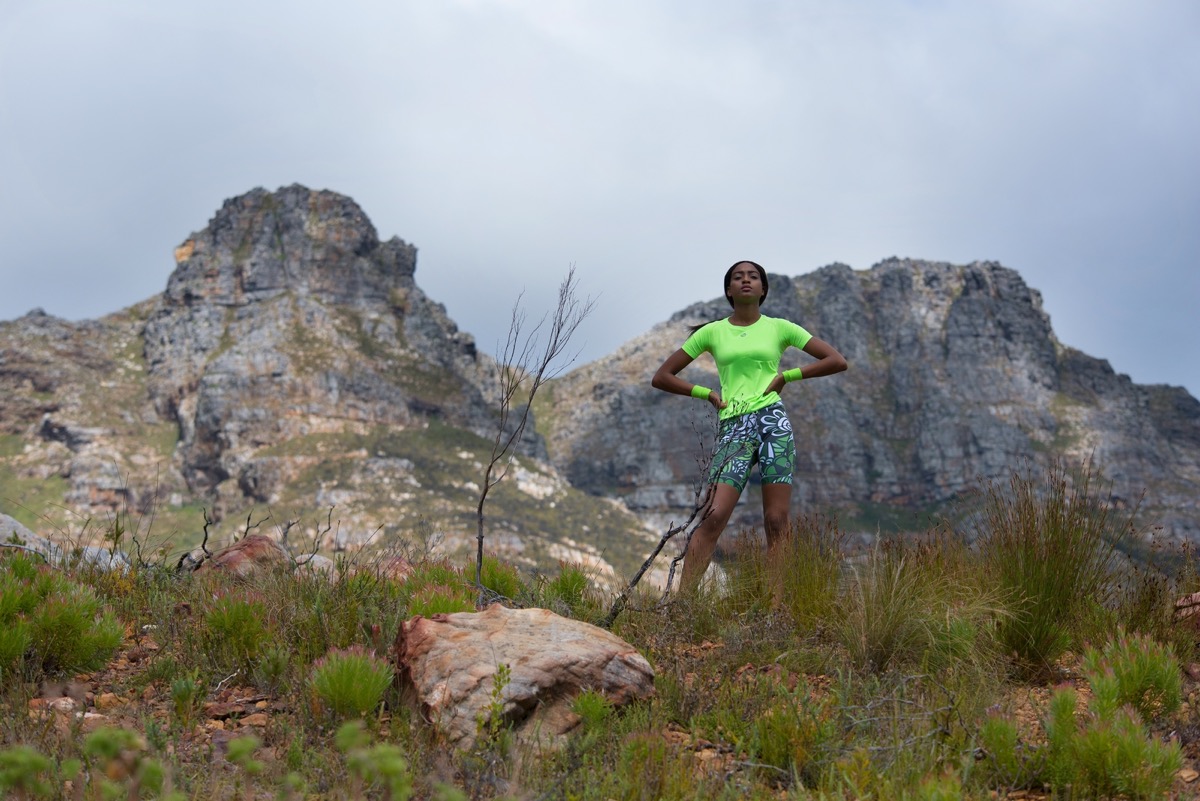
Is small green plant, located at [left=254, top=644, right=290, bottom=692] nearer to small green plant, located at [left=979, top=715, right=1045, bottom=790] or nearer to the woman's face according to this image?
small green plant, located at [left=979, top=715, right=1045, bottom=790]

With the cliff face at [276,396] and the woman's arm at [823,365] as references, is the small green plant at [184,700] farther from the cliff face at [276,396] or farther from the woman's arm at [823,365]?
the cliff face at [276,396]

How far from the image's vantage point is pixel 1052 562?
14.1 feet

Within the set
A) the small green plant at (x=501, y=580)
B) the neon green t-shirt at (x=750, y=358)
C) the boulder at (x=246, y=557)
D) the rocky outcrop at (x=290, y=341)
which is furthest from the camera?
the rocky outcrop at (x=290, y=341)

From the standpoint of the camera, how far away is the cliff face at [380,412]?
4377 inches

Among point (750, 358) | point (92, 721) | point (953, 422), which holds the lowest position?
point (92, 721)

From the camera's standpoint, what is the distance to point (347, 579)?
4672 mm

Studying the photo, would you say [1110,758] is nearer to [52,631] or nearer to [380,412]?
[52,631]

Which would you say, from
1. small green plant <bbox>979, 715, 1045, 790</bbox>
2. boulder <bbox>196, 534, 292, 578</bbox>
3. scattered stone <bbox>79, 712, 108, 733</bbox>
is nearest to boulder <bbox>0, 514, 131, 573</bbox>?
boulder <bbox>196, 534, 292, 578</bbox>

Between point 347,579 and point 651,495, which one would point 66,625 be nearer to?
point 347,579

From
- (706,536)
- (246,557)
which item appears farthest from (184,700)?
(706,536)

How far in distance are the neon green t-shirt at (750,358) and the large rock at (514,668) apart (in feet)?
7.31

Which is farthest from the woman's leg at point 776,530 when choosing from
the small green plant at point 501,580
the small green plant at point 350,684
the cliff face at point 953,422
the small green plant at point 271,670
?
the cliff face at point 953,422

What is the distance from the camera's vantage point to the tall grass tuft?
163 inches

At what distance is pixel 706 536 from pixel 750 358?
123 cm
